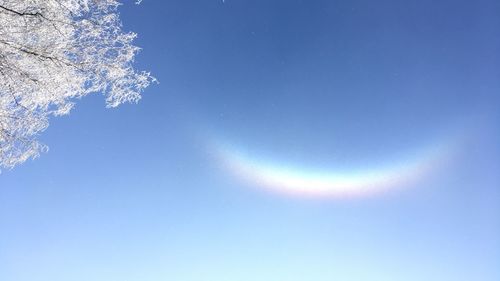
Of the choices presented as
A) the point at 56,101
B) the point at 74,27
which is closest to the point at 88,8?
the point at 74,27

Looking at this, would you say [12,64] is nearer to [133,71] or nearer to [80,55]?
[80,55]

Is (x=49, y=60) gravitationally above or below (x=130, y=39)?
below

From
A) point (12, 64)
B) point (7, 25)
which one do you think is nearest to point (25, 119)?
point (12, 64)

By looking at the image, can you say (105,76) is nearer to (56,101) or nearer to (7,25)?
(56,101)

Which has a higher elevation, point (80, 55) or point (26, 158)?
point (80, 55)

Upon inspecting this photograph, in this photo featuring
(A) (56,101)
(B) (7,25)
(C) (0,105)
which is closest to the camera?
(B) (7,25)

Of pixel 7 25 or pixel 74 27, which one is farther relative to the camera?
pixel 74 27

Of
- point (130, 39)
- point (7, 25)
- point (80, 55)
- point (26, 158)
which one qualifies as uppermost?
point (130, 39)

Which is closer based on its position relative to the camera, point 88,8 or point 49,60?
point 49,60

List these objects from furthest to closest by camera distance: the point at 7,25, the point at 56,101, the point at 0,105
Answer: the point at 56,101
the point at 0,105
the point at 7,25
